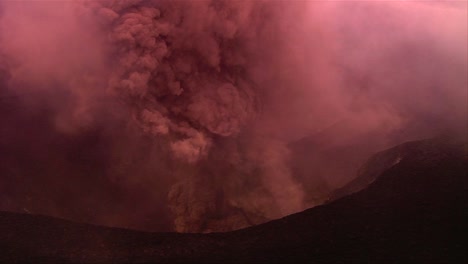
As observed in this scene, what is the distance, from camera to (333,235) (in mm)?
5238

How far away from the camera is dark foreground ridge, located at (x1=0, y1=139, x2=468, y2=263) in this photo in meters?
4.90

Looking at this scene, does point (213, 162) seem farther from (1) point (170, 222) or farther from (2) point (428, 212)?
(2) point (428, 212)

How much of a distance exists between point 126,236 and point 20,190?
385 centimetres

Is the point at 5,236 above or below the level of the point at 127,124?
below

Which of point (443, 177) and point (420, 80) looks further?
point (420, 80)

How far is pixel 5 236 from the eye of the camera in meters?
6.16

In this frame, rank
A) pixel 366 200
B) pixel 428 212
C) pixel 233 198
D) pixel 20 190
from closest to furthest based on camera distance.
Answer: pixel 428 212, pixel 366 200, pixel 20 190, pixel 233 198

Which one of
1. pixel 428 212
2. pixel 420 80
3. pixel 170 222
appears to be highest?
pixel 420 80

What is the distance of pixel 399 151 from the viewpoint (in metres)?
7.27

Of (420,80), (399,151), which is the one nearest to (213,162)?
(399,151)

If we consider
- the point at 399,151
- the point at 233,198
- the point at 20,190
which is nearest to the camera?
the point at 399,151

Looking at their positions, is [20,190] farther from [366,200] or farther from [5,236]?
[366,200]

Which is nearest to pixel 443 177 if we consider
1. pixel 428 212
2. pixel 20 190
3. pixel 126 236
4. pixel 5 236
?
pixel 428 212

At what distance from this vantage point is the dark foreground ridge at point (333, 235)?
4.90 metres
